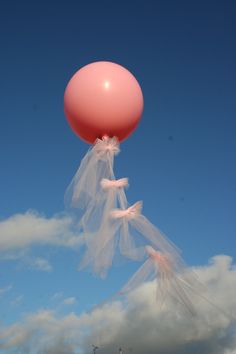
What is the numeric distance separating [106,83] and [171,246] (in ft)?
8.15

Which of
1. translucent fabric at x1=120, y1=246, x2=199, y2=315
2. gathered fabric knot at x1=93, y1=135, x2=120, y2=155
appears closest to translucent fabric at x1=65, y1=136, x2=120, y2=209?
gathered fabric knot at x1=93, y1=135, x2=120, y2=155

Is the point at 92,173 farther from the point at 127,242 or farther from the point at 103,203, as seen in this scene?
the point at 127,242

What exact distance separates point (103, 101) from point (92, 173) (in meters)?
1.05

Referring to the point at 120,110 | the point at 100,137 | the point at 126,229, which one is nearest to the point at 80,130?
the point at 100,137

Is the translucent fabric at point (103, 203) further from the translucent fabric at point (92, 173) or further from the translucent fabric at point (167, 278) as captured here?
the translucent fabric at point (167, 278)

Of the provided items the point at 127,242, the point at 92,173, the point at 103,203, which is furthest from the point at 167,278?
the point at 92,173

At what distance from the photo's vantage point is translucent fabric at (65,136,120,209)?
19.8 feet

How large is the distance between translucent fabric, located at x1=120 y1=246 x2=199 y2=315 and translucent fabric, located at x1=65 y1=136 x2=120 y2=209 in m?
1.15

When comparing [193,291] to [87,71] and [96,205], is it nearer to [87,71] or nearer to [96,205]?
[96,205]

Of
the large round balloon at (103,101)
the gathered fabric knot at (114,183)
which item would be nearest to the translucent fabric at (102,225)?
the gathered fabric knot at (114,183)

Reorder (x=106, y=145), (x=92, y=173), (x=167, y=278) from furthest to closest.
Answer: (x=106, y=145) → (x=92, y=173) → (x=167, y=278)

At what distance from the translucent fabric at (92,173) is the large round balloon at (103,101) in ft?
0.70

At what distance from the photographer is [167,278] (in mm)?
5633

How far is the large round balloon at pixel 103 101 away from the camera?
604cm
